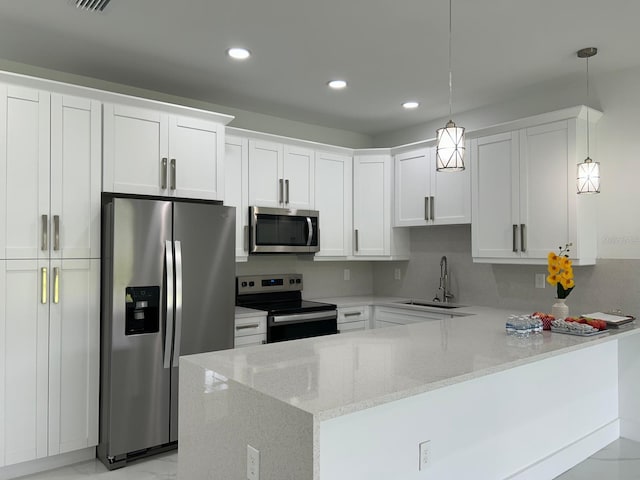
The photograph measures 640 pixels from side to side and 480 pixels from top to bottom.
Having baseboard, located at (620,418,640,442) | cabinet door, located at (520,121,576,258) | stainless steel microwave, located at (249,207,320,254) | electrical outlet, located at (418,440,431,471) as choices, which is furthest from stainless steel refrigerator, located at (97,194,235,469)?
baseboard, located at (620,418,640,442)

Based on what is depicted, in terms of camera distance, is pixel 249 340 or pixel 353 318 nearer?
pixel 249 340

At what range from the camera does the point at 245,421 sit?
5.34ft

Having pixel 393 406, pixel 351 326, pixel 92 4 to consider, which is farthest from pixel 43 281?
pixel 351 326

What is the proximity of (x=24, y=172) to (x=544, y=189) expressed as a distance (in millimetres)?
3503

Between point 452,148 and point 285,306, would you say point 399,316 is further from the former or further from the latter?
point 452,148

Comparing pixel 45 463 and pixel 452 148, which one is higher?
pixel 452 148

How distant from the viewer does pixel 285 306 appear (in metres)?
4.05

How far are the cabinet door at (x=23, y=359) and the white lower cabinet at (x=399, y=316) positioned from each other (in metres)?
2.76

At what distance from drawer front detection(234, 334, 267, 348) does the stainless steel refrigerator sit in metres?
0.32

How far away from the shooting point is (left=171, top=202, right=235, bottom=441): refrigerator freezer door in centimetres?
310

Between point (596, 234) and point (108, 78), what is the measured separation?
3814 mm

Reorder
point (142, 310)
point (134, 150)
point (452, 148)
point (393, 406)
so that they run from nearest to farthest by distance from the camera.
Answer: point (393, 406) < point (452, 148) < point (142, 310) < point (134, 150)

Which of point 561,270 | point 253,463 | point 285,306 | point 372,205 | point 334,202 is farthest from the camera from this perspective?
point 372,205

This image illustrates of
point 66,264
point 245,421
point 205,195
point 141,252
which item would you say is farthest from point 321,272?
point 245,421
